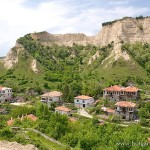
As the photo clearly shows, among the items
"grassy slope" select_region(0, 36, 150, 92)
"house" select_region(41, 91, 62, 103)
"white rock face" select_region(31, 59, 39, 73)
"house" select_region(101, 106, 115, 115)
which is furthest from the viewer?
"white rock face" select_region(31, 59, 39, 73)

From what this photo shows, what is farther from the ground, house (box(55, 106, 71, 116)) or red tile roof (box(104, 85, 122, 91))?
red tile roof (box(104, 85, 122, 91))

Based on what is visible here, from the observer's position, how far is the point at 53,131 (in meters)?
44.4

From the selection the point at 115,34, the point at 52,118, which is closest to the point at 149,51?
the point at 115,34

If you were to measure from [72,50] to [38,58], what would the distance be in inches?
634

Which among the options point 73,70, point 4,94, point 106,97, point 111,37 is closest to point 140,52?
point 111,37

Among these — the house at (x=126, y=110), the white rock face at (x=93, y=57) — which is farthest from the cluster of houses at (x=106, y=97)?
the white rock face at (x=93, y=57)

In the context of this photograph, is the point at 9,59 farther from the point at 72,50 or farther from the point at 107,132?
the point at 107,132

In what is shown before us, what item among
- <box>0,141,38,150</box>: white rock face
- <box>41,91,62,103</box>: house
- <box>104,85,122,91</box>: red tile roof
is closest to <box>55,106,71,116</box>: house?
<box>41,91,62,103</box>: house

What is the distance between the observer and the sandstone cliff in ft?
331

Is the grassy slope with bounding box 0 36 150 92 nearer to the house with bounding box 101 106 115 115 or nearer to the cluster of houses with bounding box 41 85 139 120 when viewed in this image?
the cluster of houses with bounding box 41 85 139 120

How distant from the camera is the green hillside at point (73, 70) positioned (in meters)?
78.2

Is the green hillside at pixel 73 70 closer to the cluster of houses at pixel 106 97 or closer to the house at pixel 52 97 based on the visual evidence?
the house at pixel 52 97

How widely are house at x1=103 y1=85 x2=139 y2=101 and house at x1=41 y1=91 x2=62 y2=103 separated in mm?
9142

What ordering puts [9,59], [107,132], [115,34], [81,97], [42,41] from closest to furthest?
1. [107,132]
2. [81,97]
3. [9,59]
4. [115,34]
5. [42,41]
